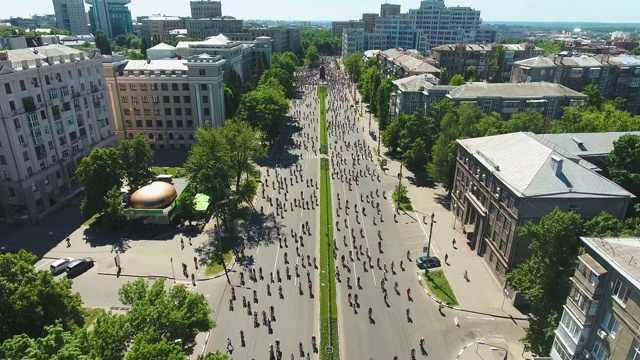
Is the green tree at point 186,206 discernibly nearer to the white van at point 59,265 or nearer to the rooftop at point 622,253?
the white van at point 59,265

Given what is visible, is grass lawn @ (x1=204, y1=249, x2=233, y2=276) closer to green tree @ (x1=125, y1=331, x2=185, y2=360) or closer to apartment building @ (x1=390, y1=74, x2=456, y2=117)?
green tree @ (x1=125, y1=331, x2=185, y2=360)

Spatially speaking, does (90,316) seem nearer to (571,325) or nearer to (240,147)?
(240,147)

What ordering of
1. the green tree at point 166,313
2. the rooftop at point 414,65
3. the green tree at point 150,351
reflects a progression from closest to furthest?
the green tree at point 150,351 → the green tree at point 166,313 → the rooftop at point 414,65

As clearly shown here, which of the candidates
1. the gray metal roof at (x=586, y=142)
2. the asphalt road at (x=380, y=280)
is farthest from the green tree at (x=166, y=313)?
the gray metal roof at (x=586, y=142)

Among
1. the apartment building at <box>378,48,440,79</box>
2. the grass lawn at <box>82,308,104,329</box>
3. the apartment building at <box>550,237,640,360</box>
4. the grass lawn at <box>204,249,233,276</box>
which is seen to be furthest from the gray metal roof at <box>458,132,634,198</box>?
the apartment building at <box>378,48,440,79</box>

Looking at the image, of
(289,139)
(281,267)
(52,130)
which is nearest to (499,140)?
(281,267)

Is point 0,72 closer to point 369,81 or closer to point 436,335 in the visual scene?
point 436,335
